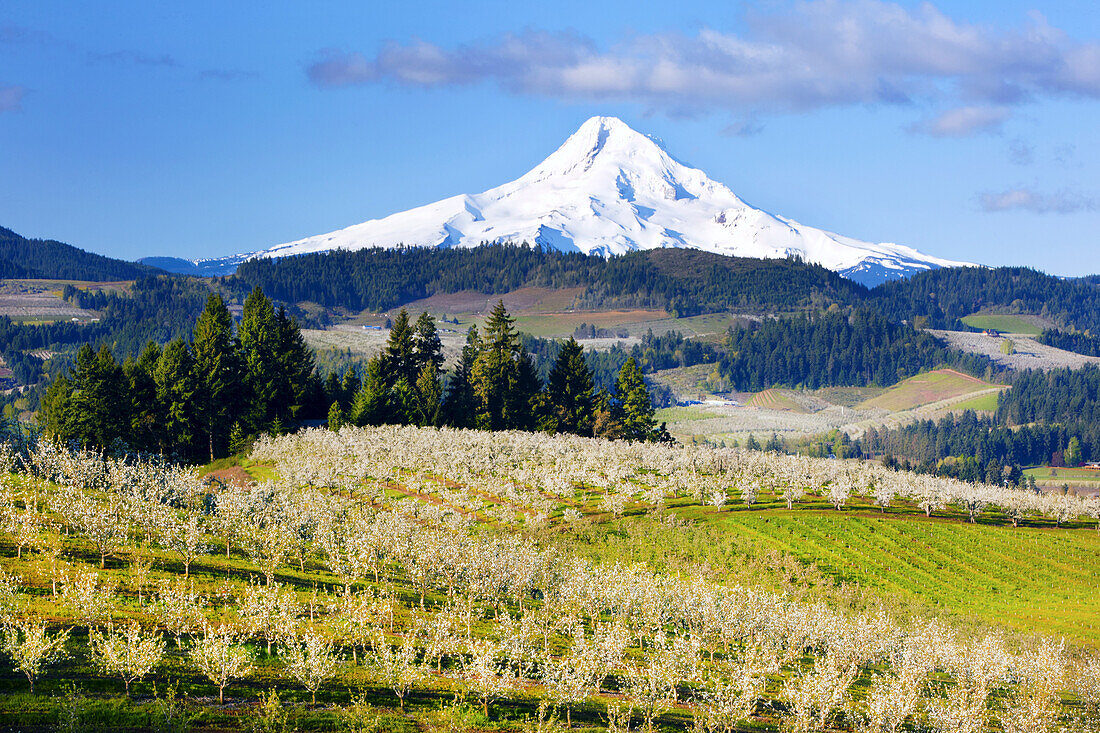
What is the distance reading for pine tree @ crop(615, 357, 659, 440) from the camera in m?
140

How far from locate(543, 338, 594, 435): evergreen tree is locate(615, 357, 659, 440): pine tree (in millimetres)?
5188

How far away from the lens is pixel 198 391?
110688 millimetres

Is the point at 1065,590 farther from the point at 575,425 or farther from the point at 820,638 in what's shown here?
the point at 575,425

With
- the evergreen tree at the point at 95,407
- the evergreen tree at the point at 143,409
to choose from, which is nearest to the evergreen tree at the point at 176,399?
the evergreen tree at the point at 143,409

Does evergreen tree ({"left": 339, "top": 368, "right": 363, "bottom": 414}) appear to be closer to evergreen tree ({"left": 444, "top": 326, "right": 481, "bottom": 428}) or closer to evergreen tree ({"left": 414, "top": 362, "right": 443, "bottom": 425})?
evergreen tree ({"left": 414, "top": 362, "right": 443, "bottom": 425})

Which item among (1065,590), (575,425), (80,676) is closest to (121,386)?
(575,425)

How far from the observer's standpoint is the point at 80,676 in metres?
36.5

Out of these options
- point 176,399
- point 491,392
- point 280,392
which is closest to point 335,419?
point 280,392

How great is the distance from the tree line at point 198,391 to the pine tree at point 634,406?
4620cm

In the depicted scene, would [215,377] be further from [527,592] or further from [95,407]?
[527,592]

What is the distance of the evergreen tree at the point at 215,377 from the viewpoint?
111688mm

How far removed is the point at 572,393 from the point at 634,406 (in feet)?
32.6

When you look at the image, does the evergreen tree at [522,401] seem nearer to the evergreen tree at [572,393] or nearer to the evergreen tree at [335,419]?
the evergreen tree at [572,393]

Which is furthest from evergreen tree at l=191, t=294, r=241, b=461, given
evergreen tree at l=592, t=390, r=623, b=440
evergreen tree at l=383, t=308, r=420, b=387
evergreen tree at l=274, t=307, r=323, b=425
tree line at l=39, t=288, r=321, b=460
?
evergreen tree at l=592, t=390, r=623, b=440
